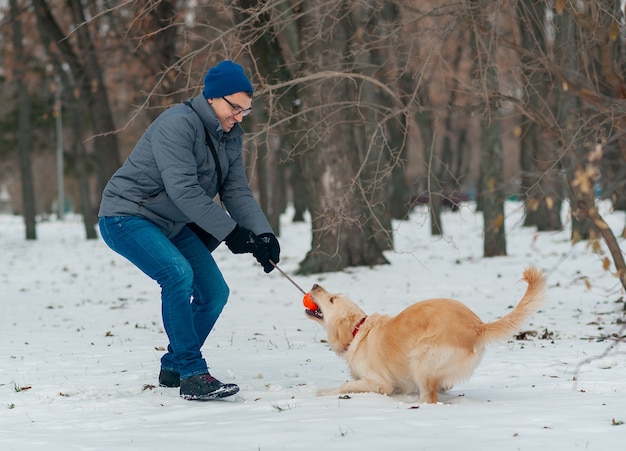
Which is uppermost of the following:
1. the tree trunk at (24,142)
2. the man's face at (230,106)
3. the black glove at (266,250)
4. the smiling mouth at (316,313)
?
the tree trunk at (24,142)

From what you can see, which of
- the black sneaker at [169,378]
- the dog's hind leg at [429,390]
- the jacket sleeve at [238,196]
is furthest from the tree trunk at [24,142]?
the dog's hind leg at [429,390]

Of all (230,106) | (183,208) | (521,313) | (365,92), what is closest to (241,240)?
(183,208)

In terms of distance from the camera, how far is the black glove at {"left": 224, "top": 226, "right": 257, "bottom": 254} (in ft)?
17.3

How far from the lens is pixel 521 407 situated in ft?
15.4

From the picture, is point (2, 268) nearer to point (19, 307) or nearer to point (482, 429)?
point (19, 307)

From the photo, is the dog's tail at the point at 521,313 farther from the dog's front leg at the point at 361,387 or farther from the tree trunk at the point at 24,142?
the tree trunk at the point at 24,142

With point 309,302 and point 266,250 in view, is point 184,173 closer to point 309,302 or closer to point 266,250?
point 266,250

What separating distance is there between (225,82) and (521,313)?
236cm

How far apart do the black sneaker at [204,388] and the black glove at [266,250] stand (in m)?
0.83

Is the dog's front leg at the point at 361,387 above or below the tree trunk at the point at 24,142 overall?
below

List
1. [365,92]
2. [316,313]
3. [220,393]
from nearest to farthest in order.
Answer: [220,393], [316,313], [365,92]

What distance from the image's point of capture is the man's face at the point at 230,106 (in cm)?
525

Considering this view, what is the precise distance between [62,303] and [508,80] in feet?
22.8

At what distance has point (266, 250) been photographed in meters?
5.36
